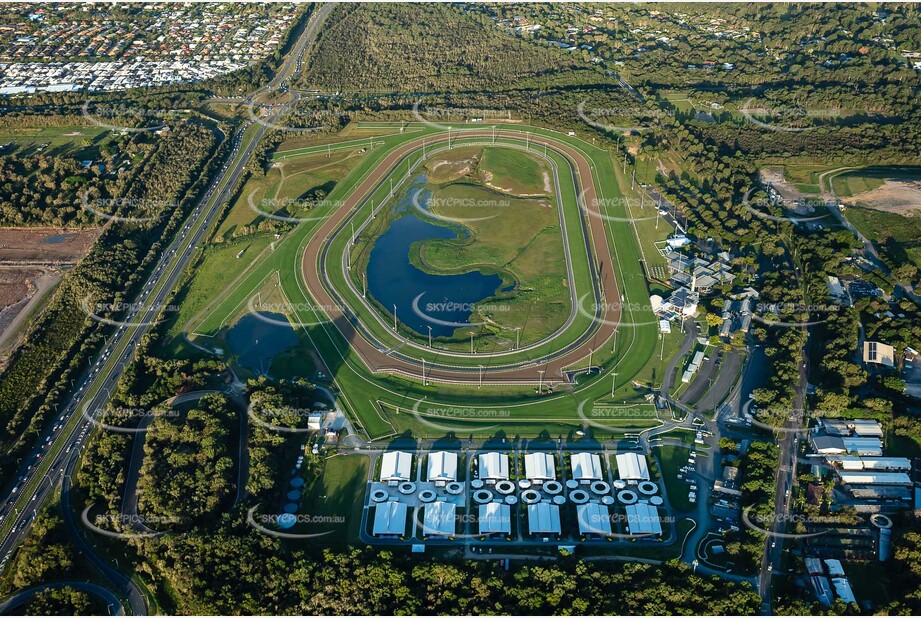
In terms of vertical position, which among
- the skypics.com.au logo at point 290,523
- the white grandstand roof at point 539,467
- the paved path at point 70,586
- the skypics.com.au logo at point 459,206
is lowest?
the paved path at point 70,586

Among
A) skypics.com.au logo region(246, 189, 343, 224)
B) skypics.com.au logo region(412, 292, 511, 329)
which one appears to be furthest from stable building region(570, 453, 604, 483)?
skypics.com.au logo region(246, 189, 343, 224)

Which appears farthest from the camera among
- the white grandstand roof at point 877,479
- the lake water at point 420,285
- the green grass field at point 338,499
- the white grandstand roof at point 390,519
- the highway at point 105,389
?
the lake water at point 420,285

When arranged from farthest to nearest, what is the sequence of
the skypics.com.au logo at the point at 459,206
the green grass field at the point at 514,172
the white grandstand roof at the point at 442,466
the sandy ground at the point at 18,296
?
1. the green grass field at the point at 514,172
2. the skypics.com.au logo at the point at 459,206
3. the sandy ground at the point at 18,296
4. the white grandstand roof at the point at 442,466

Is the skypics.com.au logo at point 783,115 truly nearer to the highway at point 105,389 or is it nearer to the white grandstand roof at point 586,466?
the white grandstand roof at point 586,466

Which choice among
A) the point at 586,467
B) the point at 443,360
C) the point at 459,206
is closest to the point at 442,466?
the point at 586,467

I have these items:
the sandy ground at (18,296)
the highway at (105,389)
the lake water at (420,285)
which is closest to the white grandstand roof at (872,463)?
the lake water at (420,285)

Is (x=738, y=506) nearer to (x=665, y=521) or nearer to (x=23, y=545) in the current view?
(x=665, y=521)
